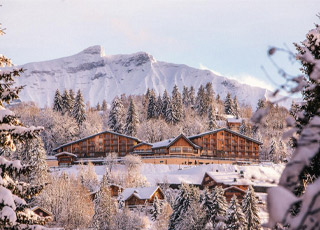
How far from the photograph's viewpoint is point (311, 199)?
1.62 metres

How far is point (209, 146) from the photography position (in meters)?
90.4

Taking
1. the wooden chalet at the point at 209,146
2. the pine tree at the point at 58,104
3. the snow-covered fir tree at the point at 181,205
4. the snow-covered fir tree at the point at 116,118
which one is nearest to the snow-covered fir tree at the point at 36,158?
the wooden chalet at the point at 209,146

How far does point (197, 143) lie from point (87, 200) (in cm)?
3977

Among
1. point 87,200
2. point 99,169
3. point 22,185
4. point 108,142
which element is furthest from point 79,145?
point 22,185

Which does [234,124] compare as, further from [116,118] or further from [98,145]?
[98,145]

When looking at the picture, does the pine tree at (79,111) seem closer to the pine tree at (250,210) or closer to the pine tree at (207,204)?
the pine tree at (207,204)

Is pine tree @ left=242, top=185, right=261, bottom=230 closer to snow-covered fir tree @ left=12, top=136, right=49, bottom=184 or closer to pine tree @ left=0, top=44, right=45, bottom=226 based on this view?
pine tree @ left=0, top=44, right=45, bottom=226

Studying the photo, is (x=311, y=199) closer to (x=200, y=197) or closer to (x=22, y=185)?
(x=22, y=185)

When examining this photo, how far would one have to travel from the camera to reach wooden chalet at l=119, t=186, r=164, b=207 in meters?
58.6

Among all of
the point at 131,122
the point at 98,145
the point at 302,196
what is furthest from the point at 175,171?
the point at 302,196

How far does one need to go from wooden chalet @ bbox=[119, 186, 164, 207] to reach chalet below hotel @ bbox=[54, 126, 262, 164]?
2218 centimetres

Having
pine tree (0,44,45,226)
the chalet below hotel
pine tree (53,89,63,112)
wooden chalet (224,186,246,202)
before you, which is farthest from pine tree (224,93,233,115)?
pine tree (0,44,45,226)

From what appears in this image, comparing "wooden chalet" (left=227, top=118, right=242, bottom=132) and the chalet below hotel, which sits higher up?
"wooden chalet" (left=227, top=118, right=242, bottom=132)

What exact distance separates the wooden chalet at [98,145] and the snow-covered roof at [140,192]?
2781cm
